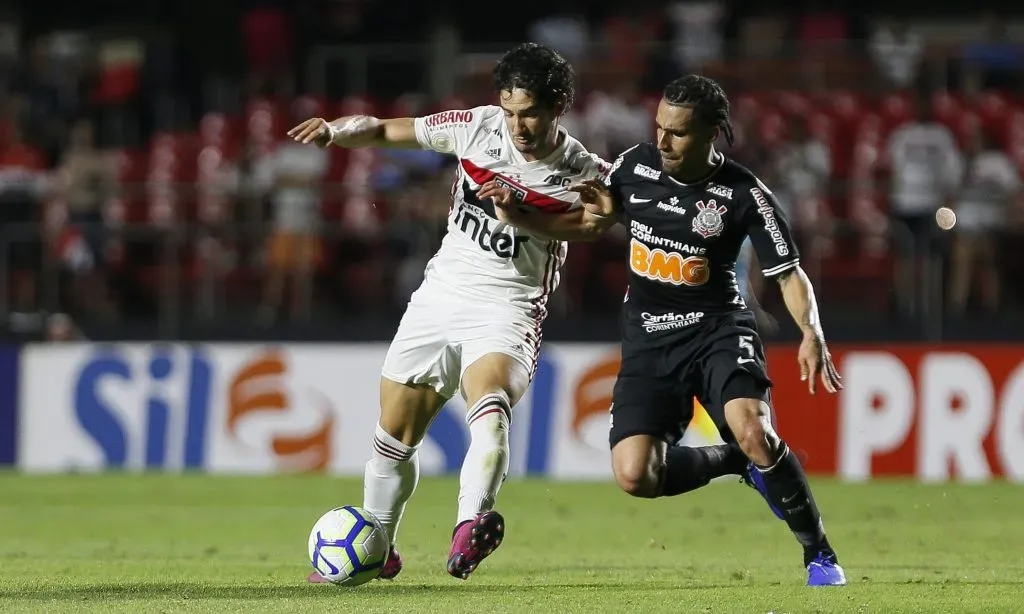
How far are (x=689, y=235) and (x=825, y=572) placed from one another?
61.5 inches

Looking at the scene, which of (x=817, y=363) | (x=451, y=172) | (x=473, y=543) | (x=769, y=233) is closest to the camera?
(x=473, y=543)

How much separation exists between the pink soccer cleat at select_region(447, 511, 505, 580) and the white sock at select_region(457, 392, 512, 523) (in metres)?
0.18

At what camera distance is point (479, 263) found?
24.7ft

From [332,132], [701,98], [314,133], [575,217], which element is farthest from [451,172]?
[701,98]

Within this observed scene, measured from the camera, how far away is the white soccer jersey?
749 centimetres

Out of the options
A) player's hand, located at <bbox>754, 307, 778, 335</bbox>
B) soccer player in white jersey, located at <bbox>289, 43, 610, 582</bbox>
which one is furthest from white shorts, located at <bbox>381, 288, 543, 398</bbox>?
player's hand, located at <bbox>754, 307, 778, 335</bbox>

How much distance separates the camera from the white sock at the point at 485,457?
677 centimetres

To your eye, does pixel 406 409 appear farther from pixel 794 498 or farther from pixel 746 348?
pixel 794 498

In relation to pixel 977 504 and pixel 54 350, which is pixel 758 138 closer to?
pixel 977 504

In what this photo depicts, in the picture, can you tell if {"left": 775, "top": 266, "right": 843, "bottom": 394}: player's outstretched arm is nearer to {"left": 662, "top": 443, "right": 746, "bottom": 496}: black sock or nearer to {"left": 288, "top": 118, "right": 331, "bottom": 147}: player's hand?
{"left": 662, "top": 443, "right": 746, "bottom": 496}: black sock

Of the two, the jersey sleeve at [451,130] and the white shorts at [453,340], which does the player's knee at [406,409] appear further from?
the jersey sleeve at [451,130]

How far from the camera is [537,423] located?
15.0m

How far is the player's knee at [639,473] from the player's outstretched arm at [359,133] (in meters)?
1.74

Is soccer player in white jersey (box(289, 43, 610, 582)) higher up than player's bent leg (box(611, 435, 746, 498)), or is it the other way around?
soccer player in white jersey (box(289, 43, 610, 582))
